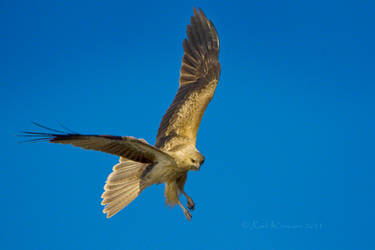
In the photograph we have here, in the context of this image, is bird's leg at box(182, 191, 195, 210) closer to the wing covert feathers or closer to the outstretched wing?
the outstretched wing

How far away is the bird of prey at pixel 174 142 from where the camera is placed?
3682 millimetres

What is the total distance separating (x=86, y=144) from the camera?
3.48 m

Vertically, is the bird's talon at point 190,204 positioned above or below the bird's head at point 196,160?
below

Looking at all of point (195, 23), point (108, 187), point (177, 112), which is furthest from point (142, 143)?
point (195, 23)

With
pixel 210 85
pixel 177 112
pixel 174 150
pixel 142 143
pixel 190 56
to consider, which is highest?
pixel 190 56

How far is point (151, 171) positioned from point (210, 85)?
1681 millimetres

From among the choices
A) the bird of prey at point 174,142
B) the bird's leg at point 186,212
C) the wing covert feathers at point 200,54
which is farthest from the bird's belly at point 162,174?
the wing covert feathers at point 200,54

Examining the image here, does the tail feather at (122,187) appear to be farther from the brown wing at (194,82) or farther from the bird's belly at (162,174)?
the brown wing at (194,82)

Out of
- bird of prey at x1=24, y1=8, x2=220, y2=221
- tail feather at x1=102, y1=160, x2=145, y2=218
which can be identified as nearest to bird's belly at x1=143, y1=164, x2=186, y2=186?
bird of prey at x1=24, y1=8, x2=220, y2=221

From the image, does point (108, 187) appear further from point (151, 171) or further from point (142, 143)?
point (142, 143)

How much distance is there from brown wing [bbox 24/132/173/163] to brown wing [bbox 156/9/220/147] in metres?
0.82

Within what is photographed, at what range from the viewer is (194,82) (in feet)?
18.2

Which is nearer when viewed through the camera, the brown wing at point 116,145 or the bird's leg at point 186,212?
the brown wing at point 116,145

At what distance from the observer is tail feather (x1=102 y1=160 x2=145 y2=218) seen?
449 cm
